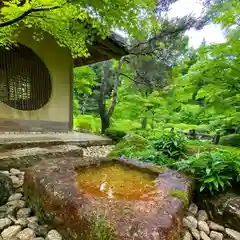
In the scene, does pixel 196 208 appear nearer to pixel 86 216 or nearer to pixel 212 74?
pixel 86 216

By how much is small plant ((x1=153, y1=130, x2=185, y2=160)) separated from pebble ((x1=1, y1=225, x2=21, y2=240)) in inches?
94.8

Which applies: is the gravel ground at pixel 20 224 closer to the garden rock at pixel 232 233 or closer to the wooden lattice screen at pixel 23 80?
the garden rock at pixel 232 233

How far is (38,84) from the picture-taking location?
5520 mm

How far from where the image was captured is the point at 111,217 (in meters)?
1.40

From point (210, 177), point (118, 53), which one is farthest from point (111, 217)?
point (118, 53)

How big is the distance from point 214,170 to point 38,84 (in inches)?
192

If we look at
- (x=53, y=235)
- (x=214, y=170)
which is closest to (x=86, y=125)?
(x=214, y=170)

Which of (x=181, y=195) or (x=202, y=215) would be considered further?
(x=202, y=215)

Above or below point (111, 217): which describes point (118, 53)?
above

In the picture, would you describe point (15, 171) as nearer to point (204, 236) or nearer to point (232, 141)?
point (204, 236)

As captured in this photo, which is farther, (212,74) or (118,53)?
(118,53)

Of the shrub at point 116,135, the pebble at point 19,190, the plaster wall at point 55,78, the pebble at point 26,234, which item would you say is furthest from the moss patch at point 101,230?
the shrub at point 116,135

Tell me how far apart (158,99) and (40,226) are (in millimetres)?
6440

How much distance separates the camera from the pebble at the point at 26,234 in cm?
159
